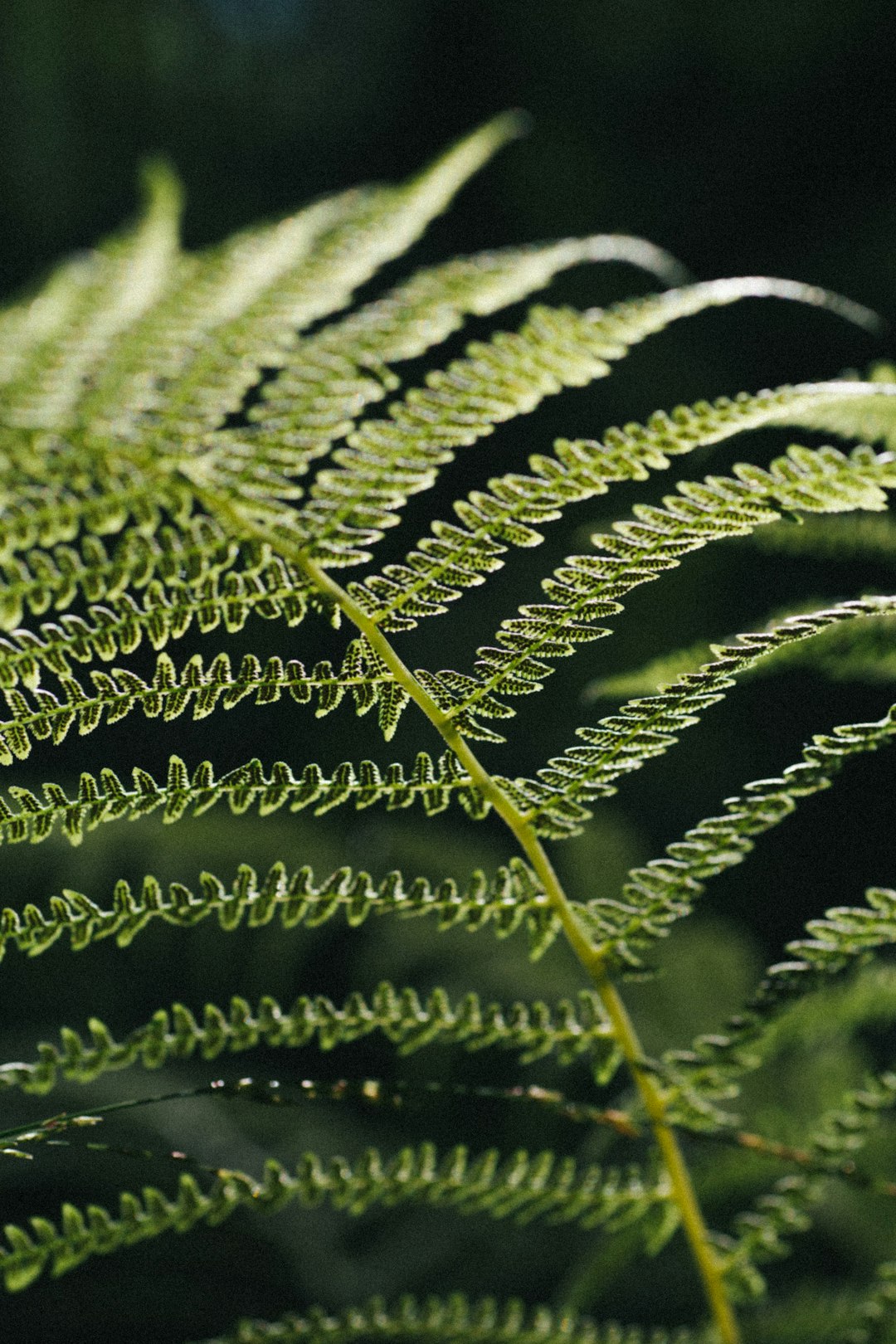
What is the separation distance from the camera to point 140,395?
453mm

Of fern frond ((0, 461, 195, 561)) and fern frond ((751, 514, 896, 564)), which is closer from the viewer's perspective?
fern frond ((0, 461, 195, 561))

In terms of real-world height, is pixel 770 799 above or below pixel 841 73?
below

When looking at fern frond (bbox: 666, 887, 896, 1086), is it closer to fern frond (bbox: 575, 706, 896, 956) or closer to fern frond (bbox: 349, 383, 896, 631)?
fern frond (bbox: 575, 706, 896, 956)

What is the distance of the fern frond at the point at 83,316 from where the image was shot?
44 centimetres

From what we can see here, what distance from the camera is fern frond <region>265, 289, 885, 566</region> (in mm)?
430

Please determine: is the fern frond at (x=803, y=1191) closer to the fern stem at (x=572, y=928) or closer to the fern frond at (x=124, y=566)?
the fern stem at (x=572, y=928)

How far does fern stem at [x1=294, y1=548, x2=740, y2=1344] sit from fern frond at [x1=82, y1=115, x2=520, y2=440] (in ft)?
0.29

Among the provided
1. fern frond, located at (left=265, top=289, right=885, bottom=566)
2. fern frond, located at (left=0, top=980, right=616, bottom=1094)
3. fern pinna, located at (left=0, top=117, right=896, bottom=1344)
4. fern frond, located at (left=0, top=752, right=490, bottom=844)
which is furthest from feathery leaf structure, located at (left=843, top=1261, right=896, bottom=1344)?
fern frond, located at (left=265, top=289, right=885, bottom=566)

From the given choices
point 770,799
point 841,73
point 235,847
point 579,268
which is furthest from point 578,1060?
point 841,73

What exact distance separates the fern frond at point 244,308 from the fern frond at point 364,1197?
304 millimetres

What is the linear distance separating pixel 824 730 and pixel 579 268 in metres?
1.59

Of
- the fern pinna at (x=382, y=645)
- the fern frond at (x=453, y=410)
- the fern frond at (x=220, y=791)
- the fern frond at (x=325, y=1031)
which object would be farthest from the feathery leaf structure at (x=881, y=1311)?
the fern frond at (x=453, y=410)

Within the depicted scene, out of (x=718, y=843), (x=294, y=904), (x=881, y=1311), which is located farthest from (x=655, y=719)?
(x=881, y=1311)

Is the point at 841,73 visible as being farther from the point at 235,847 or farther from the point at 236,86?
the point at 235,847
